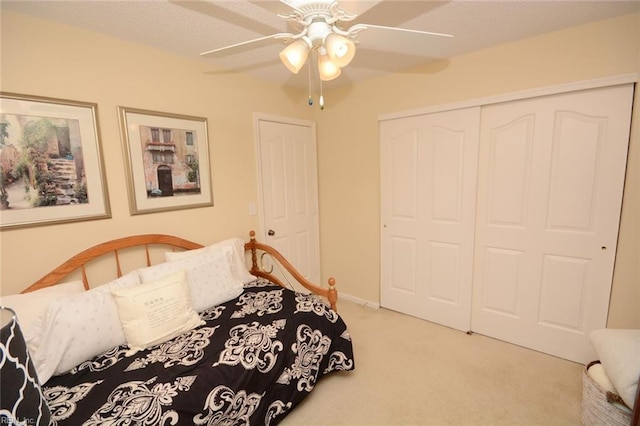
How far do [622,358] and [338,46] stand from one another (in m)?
1.96

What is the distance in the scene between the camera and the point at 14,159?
61.1 inches

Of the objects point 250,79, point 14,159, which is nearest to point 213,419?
point 14,159

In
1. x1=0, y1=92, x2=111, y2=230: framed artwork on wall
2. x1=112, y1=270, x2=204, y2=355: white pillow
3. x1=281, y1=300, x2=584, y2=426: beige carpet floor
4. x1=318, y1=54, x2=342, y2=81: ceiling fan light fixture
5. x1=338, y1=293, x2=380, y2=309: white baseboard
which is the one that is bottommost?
x1=281, y1=300, x2=584, y2=426: beige carpet floor

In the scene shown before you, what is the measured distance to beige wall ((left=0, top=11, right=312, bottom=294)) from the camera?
1.58m

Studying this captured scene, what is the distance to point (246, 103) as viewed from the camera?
8.64 feet

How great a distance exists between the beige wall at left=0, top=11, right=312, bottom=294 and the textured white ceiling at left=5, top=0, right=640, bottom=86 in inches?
4.8

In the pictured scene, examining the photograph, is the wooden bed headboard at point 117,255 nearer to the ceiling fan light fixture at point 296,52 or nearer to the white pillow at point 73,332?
the white pillow at point 73,332

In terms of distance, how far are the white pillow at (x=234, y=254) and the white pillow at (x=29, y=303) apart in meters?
0.62

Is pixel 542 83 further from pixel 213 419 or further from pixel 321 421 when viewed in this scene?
pixel 213 419

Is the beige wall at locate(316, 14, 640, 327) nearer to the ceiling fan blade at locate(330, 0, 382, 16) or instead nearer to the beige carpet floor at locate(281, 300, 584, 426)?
the beige carpet floor at locate(281, 300, 584, 426)

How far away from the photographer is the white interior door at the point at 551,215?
1.89 metres

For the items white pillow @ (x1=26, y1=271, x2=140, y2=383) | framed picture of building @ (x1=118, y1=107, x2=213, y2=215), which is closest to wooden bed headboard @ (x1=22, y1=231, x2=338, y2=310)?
framed picture of building @ (x1=118, y1=107, x2=213, y2=215)

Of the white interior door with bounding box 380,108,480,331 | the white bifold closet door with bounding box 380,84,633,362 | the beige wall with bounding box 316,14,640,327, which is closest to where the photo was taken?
the beige wall with bounding box 316,14,640,327

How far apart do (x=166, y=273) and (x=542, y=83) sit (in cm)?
291
